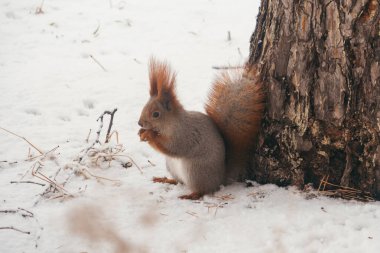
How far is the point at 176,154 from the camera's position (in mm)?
1890

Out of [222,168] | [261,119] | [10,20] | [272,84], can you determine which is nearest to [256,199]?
[222,168]

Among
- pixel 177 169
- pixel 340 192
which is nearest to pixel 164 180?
pixel 177 169

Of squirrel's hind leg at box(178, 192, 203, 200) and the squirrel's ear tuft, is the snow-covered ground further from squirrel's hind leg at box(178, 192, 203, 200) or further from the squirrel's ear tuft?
the squirrel's ear tuft

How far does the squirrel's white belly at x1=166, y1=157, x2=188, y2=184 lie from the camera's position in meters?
1.92

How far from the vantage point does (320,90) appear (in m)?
1.63

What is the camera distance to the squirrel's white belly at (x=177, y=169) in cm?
192

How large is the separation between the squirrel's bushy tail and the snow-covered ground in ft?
0.43

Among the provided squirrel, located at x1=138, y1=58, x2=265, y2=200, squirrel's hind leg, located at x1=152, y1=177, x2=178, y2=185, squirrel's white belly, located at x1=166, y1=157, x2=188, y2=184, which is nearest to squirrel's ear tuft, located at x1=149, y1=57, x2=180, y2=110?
squirrel, located at x1=138, y1=58, x2=265, y2=200

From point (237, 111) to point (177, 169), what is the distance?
369 mm

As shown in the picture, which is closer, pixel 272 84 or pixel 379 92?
pixel 379 92

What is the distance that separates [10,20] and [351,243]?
304 cm

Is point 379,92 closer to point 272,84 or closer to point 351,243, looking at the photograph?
point 272,84

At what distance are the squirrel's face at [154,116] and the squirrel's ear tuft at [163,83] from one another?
2cm

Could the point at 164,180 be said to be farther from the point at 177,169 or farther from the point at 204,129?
the point at 204,129
